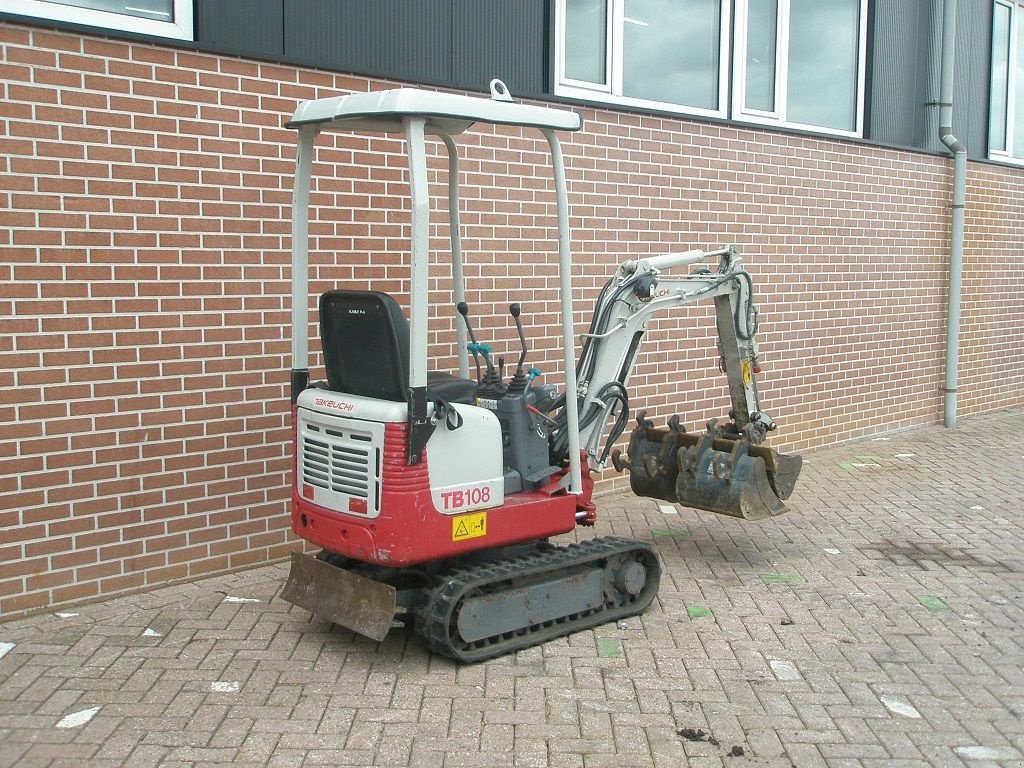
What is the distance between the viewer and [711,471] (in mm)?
6207

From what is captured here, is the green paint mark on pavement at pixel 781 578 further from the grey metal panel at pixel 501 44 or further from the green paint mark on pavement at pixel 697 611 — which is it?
the grey metal panel at pixel 501 44

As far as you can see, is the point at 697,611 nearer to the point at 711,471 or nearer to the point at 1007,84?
the point at 711,471

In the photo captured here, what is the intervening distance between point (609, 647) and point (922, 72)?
8.37m

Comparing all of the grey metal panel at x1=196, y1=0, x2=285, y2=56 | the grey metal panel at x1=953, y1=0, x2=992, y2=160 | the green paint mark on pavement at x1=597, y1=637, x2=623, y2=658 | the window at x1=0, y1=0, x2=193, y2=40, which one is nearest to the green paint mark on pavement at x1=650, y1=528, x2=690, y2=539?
the green paint mark on pavement at x1=597, y1=637, x2=623, y2=658

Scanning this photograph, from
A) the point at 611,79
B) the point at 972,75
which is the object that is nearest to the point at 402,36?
the point at 611,79

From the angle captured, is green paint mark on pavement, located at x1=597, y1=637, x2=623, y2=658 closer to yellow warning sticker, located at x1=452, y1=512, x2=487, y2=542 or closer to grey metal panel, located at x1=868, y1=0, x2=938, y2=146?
yellow warning sticker, located at x1=452, y1=512, x2=487, y2=542

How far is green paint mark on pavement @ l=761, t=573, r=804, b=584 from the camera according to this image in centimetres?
601

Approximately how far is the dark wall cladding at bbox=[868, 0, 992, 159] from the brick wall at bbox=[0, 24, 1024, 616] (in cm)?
334

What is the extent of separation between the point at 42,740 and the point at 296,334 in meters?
2.04

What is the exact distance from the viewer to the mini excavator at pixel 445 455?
4461 millimetres

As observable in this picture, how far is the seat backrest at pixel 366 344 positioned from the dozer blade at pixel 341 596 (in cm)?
85

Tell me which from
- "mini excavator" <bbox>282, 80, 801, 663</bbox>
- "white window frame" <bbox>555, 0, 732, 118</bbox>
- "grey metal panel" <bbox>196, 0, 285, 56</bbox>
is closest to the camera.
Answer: "mini excavator" <bbox>282, 80, 801, 663</bbox>

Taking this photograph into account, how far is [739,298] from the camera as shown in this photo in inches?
250

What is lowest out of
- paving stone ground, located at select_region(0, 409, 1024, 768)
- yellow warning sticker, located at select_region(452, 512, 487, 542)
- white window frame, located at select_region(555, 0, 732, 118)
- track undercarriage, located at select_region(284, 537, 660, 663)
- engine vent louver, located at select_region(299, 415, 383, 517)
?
paving stone ground, located at select_region(0, 409, 1024, 768)
